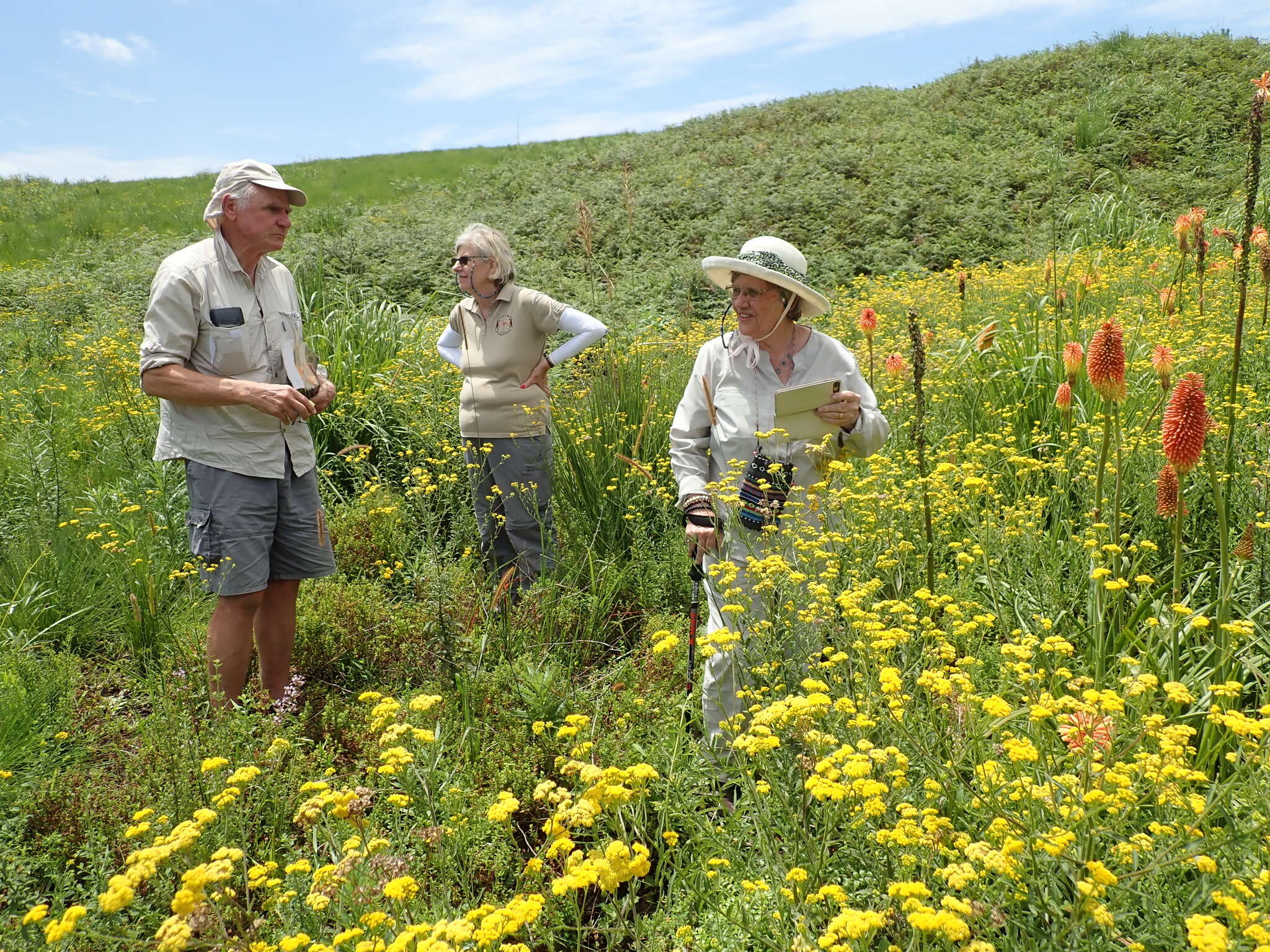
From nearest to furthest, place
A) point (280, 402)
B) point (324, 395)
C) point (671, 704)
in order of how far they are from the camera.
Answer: point (280, 402) < point (671, 704) < point (324, 395)

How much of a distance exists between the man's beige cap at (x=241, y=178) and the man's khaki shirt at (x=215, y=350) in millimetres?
104

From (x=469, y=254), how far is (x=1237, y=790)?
13.0 feet

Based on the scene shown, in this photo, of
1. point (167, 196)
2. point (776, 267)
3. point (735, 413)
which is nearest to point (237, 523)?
point (735, 413)

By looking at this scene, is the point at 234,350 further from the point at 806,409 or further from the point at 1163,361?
the point at 1163,361

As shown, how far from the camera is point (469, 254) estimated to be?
4.61m

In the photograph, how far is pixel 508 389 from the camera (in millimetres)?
4703

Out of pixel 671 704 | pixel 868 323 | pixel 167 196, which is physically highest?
pixel 167 196

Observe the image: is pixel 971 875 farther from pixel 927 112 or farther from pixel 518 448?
pixel 927 112

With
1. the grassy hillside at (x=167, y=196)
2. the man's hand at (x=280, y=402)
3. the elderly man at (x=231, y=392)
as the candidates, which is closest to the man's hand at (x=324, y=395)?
the elderly man at (x=231, y=392)

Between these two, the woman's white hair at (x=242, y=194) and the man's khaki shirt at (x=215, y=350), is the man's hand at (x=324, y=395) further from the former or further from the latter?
the woman's white hair at (x=242, y=194)

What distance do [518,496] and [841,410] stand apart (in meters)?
2.12

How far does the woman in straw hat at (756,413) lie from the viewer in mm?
3174

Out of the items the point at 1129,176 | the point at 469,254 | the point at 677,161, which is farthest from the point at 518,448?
the point at 677,161

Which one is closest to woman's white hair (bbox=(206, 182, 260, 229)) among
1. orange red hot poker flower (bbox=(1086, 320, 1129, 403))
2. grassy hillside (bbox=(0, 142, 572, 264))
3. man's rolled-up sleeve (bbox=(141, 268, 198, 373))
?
man's rolled-up sleeve (bbox=(141, 268, 198, 373))
